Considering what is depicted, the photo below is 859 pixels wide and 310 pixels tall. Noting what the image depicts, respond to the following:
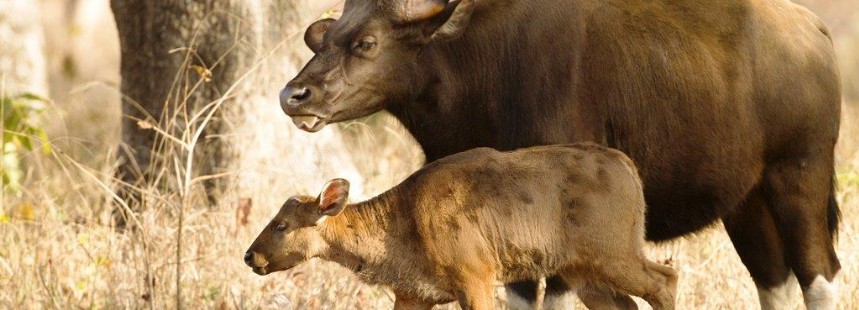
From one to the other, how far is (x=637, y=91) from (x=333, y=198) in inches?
66.2

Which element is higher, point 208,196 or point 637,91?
point 637,91

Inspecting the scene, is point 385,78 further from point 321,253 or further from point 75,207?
point 75,207

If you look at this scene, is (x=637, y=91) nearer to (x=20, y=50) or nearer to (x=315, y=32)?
(x=315, y=32)

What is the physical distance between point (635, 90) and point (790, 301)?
1775mm

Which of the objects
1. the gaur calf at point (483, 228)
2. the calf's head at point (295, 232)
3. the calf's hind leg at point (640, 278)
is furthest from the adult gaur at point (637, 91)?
the calf's head at point (295, 232)

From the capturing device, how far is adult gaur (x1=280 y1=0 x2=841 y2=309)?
7.12 meters

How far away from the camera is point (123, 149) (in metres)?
10.3

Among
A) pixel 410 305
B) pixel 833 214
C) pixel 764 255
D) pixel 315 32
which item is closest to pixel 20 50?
pixel 315 32

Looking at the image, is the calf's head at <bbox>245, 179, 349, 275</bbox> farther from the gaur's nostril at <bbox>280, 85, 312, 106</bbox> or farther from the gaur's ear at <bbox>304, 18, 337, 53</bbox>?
the gaur's ear at <bbox>304, 18, 337, 53</bbox>

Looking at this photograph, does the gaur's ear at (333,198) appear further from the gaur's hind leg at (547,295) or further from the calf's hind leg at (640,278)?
→ the gaur's hind leg at (547,295)

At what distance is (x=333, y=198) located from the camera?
652 cm

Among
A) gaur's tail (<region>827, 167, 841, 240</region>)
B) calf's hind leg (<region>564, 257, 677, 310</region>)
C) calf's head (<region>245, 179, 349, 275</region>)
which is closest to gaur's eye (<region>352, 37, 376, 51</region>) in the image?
calf's head (<region>245, 179, 349, 275</region>)

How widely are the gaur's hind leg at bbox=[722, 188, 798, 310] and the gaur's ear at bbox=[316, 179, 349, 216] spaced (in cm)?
258

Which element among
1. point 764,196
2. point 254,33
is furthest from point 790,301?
point 254,33
